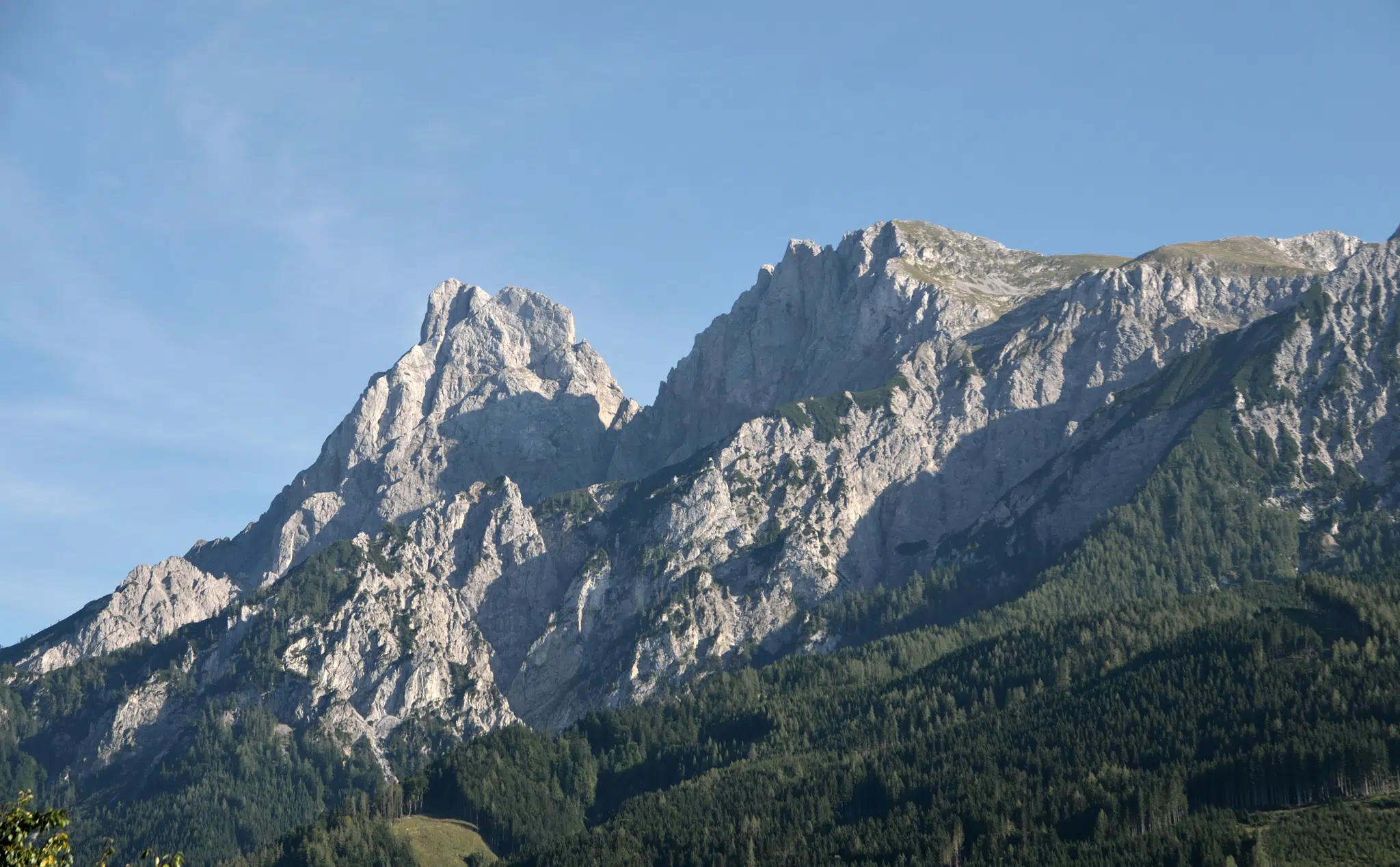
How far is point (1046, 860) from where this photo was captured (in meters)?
197

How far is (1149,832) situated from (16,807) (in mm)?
→ 167835

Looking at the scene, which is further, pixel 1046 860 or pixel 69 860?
pixel 1046 860

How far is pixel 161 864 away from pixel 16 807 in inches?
245

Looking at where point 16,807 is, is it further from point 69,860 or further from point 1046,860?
point 1046,860

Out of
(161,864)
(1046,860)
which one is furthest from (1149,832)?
(161,864)

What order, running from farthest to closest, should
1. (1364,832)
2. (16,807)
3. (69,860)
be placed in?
1. (1364,832)
2. (69,860)
3. (16,807)

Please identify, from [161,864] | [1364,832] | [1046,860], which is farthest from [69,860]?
[1364,832]

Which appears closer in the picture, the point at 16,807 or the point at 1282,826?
the point at 16,807

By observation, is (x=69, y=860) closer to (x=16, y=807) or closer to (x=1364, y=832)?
(x=16, y=807)

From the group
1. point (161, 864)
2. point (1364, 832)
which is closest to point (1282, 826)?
point (1364, 832)

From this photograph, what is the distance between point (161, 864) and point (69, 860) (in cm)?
517

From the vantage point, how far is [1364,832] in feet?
616

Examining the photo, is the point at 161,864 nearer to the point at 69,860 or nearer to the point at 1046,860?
the point at 69,860

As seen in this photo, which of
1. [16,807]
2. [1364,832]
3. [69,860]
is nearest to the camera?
[16,807]
